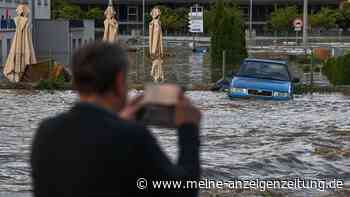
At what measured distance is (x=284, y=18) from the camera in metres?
103

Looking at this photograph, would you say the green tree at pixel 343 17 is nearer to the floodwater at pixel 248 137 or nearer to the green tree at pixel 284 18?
the green tree at pixel 284 18

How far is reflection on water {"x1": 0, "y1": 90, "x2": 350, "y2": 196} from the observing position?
10.3 m

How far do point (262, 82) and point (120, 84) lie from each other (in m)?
18.7

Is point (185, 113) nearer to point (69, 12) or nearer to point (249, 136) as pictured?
point (249, 136)

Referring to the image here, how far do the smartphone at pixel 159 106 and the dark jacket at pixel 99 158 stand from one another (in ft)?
0.41

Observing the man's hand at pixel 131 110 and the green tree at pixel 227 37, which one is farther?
the green tree at pixel 227 37

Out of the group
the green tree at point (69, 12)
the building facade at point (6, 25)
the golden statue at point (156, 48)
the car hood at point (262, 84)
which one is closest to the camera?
the car hood at point (262, 84)

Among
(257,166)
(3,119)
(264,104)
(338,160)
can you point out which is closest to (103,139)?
(257,166)

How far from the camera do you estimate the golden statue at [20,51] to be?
26.3 meters

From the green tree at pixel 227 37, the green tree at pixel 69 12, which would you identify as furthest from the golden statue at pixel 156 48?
the green tree at pixel 69 12

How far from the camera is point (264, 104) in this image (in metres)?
21.0

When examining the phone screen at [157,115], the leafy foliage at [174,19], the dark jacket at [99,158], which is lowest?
the dark jacket at [99,158]

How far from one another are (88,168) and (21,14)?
2390 cm

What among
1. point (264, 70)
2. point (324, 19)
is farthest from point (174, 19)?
point (264, 70)
